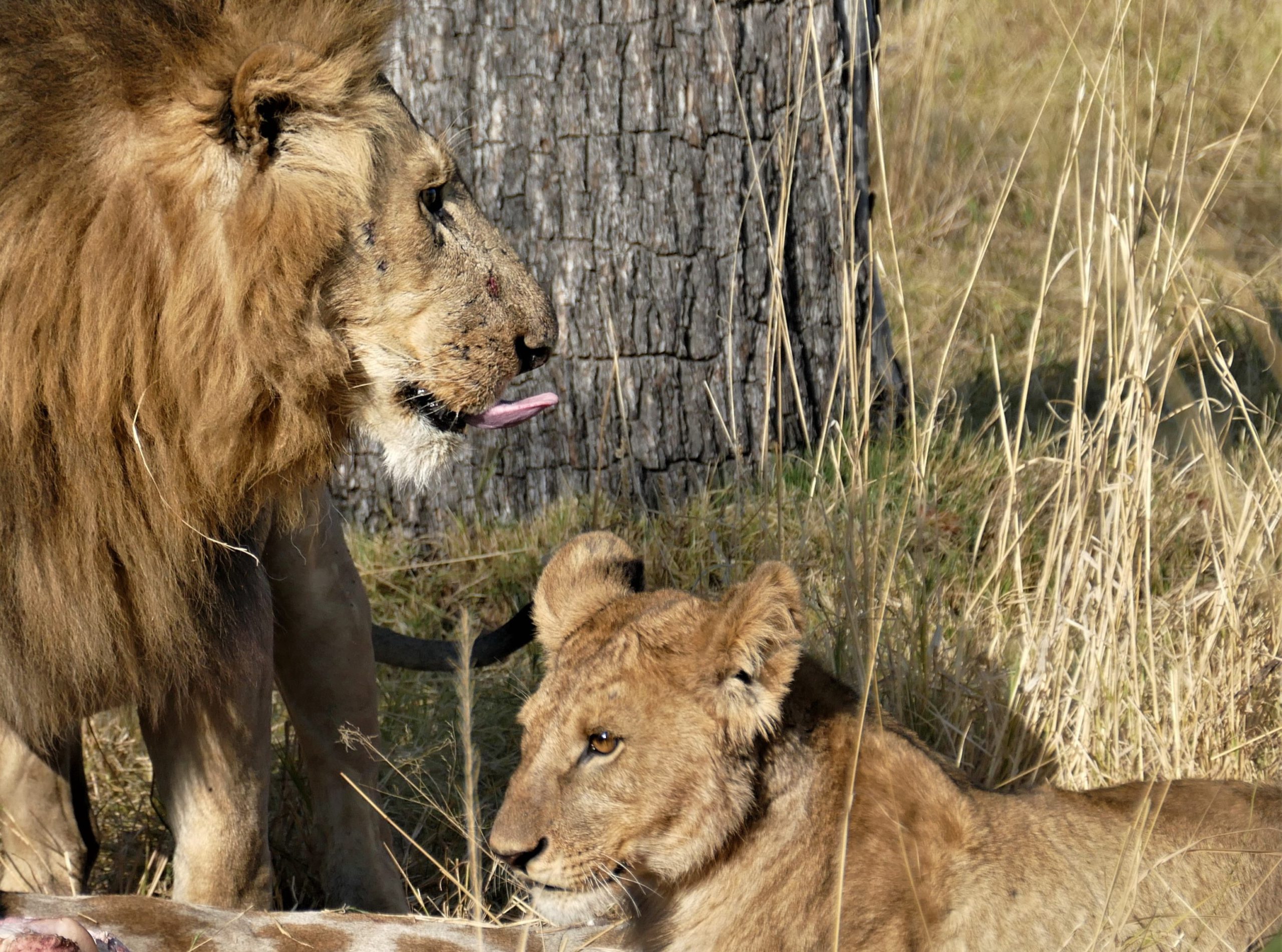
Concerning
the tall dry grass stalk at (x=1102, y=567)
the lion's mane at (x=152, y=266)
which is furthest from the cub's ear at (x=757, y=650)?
the lion's mane at (x=152, y=266)

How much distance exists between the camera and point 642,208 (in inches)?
189

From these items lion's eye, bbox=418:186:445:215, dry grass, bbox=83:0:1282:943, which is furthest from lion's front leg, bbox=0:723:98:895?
lion's eye, bbox=418:186:445:215

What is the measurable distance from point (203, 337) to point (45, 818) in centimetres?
127

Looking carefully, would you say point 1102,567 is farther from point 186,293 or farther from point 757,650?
point 186,293

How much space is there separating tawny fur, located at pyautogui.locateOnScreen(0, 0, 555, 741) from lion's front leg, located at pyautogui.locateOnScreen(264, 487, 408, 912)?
0.58 m

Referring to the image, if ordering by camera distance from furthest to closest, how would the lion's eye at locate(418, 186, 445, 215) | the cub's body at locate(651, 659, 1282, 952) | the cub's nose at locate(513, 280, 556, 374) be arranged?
the cub's nose at locate(513, 280, 556, 374) → the lion's eye at locate(418, 186, 445, 215) → the cub's body at locate(651, 659, 1282, 952)

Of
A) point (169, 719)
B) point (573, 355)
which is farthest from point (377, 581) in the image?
point (169, 719)

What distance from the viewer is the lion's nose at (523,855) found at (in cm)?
248

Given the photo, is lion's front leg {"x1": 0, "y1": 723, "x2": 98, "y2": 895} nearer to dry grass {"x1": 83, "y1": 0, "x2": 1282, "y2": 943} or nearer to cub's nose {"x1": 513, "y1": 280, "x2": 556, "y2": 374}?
dry grass {"x1": 83, "y1": 0, "x2": 1282, "y2": 943}

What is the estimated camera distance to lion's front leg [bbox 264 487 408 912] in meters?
3.35

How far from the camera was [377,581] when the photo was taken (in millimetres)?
4895

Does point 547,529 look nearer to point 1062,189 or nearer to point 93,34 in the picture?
point 1062,189

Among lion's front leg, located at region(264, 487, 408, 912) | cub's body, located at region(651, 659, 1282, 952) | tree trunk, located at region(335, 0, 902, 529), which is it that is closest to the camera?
cub's body, located at region(651, 659, 1282, 952)

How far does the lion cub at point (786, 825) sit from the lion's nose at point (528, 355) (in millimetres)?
456
